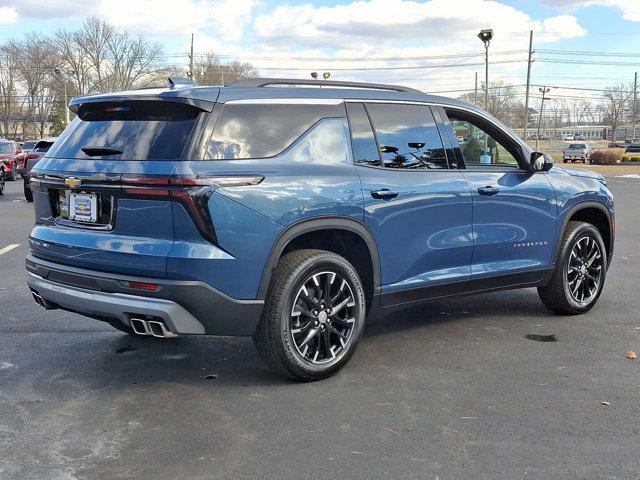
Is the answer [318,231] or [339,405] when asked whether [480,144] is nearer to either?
[318,231]

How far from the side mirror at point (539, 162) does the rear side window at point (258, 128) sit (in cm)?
205

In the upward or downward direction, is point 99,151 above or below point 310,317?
above

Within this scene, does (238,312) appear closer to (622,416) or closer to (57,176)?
(57,176)

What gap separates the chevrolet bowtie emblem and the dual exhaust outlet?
0.92 m

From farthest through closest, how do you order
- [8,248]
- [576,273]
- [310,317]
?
[8,248]
[576,273]
[310,317]

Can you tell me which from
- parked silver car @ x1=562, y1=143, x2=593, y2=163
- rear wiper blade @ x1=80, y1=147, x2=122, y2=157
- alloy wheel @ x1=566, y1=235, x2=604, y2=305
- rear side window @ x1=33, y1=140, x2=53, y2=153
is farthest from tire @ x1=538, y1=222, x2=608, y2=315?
parked silver car @ x1=562, y1=143, x2=593, y2=163

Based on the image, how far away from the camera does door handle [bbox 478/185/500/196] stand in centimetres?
541

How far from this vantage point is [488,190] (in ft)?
17.9

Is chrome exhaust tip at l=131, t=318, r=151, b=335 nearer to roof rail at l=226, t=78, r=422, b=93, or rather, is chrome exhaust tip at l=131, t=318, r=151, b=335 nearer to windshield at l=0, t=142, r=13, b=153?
roof rail at l=226, t=78, r=422, b=93

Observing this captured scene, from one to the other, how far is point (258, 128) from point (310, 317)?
3.98 ft

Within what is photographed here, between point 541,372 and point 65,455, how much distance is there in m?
3.03

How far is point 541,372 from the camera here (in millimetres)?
4812

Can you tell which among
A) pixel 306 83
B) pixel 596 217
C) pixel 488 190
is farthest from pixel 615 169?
pixel 306 83

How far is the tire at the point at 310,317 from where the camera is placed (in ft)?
14.2
